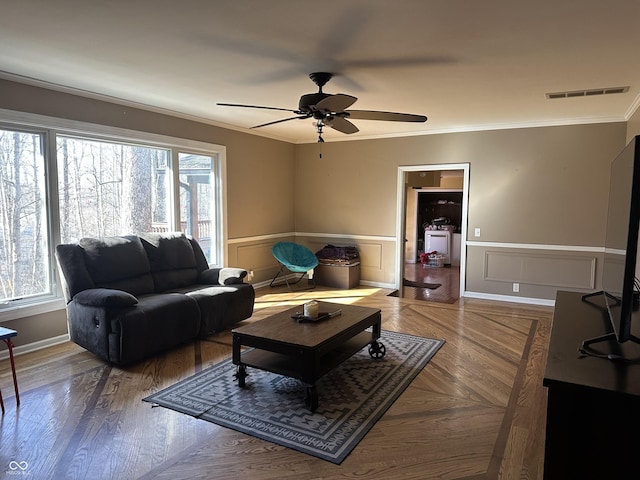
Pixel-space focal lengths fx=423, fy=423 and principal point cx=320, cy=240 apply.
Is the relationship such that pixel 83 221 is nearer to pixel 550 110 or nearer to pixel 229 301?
pixel 229 301

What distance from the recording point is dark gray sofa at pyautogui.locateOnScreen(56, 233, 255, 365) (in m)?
3.51

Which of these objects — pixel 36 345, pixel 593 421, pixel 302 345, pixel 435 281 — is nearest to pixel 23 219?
pixel 36 345

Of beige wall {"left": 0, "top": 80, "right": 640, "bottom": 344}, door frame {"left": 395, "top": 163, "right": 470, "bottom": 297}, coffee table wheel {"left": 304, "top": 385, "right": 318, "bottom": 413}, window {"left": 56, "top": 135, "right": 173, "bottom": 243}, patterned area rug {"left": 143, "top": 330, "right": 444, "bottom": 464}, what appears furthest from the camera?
door frame {"left": 395, "top": 163, "right": 470, "bottom": 297}

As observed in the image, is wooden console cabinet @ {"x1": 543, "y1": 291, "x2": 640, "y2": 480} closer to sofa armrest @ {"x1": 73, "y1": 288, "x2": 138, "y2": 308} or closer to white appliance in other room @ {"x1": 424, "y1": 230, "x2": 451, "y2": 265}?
sofa armrest @ {"x1": 73, "y1": 288, "x2": 138, "y2": 308}

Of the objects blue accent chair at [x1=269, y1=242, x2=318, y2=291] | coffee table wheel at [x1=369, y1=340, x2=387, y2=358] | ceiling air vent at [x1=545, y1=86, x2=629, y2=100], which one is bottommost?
coffee table wheel at [x1=369, y1=340, x2=387, y2=358]

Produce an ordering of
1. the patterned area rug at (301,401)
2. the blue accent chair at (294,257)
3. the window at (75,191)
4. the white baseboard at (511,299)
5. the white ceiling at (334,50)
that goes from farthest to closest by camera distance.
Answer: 1. the blue accent chair at (294,257)
2. the white baseboard at (511,299)
3. the window at (75,191)
4. the patterned area rug at (301,401)
5. the white ceiling at (334,50)

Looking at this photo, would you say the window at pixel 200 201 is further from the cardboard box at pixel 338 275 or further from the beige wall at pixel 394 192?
the cardboard box at pixel 338 275

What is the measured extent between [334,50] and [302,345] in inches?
81.5

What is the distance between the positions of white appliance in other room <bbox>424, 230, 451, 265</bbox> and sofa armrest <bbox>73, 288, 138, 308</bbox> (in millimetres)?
8211

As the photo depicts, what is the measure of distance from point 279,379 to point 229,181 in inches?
140

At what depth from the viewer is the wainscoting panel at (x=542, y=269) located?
18.3 feet

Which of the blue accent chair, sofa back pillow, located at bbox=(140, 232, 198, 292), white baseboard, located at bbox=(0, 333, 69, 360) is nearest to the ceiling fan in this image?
sofa back pillow, located at bbox=(140, 232, 198, 292)

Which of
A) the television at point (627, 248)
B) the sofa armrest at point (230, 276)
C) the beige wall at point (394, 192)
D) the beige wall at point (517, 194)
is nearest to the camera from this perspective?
the television at point (627, 248)

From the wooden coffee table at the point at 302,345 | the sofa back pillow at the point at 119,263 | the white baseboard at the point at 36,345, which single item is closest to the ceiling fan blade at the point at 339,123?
the wooden coffee table at the point at 302,345
